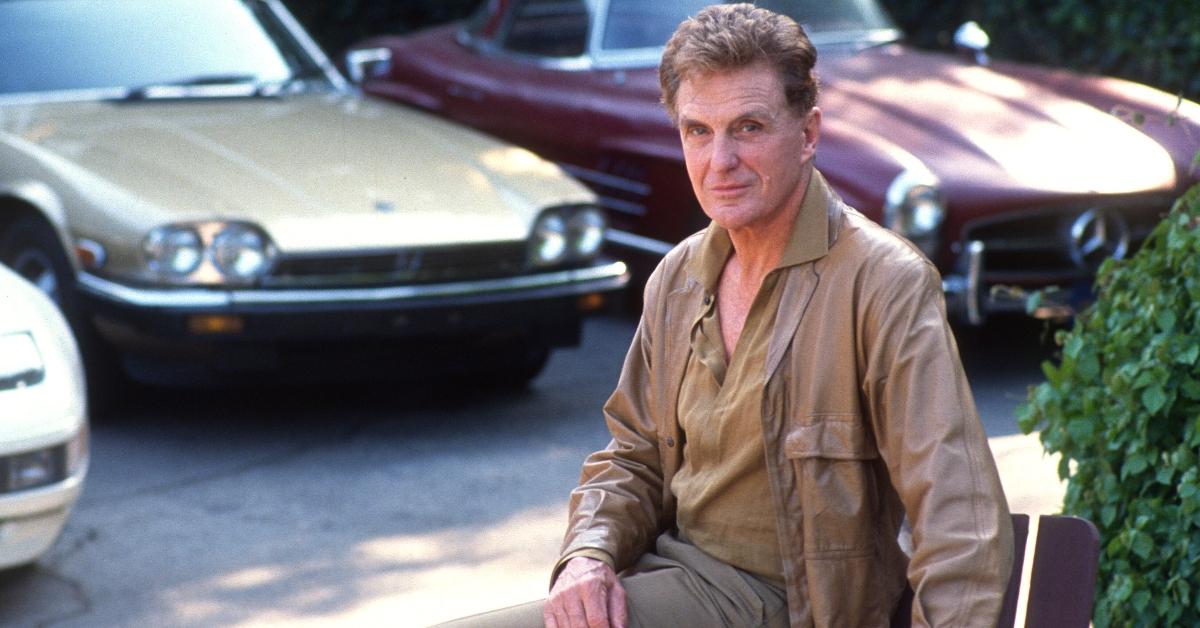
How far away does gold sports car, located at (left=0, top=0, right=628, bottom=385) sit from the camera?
5.78 metres

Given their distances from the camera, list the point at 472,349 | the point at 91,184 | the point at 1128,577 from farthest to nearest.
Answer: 1. the point at 472,349
2. the point at 91,184
3. the point at 1128,577

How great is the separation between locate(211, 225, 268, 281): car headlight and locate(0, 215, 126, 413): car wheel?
0.62 m

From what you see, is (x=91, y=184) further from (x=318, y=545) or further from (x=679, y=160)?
(x=679, y=160)

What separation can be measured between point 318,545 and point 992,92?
145 inches

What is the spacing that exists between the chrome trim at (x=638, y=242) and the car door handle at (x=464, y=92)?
1.16 metres

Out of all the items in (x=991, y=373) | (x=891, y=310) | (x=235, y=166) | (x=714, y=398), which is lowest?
(x=991, y=373)

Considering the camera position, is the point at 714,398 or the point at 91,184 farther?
the point at 91,184

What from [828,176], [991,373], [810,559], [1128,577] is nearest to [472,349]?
[828,176]

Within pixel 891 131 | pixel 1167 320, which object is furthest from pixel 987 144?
pixel 1167 320

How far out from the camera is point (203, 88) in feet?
23.3

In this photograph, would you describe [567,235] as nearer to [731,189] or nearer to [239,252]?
[239,252]

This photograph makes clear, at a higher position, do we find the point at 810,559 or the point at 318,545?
the point at 810,559

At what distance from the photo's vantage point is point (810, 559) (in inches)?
98.5

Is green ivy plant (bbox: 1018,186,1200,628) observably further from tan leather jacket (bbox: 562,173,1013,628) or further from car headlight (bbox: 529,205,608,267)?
car headlight (bbox: 529,205,608,267)
